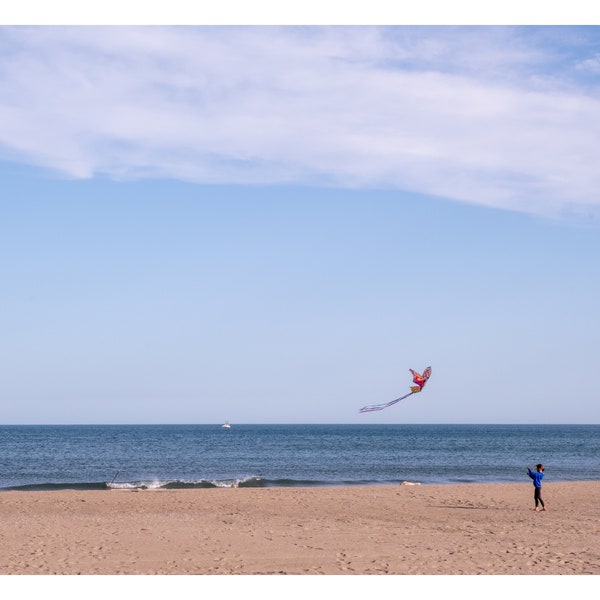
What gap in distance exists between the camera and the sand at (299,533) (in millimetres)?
12047

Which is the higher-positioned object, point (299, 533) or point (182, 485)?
point (299, 533)

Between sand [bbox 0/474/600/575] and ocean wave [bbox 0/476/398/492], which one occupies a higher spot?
sand [bbox 0/474/600/575]

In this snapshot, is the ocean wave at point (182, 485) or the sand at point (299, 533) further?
the ocean wave at point (182, 485)

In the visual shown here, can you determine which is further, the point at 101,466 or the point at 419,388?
the point at 101,466

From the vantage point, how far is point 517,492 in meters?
25.7

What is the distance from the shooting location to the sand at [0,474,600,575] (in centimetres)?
1205

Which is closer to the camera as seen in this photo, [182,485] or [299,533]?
[299,533]

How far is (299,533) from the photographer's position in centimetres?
1566

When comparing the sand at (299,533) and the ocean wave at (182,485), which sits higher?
the sand at (299,533)

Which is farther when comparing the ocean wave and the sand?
the ocean wave
